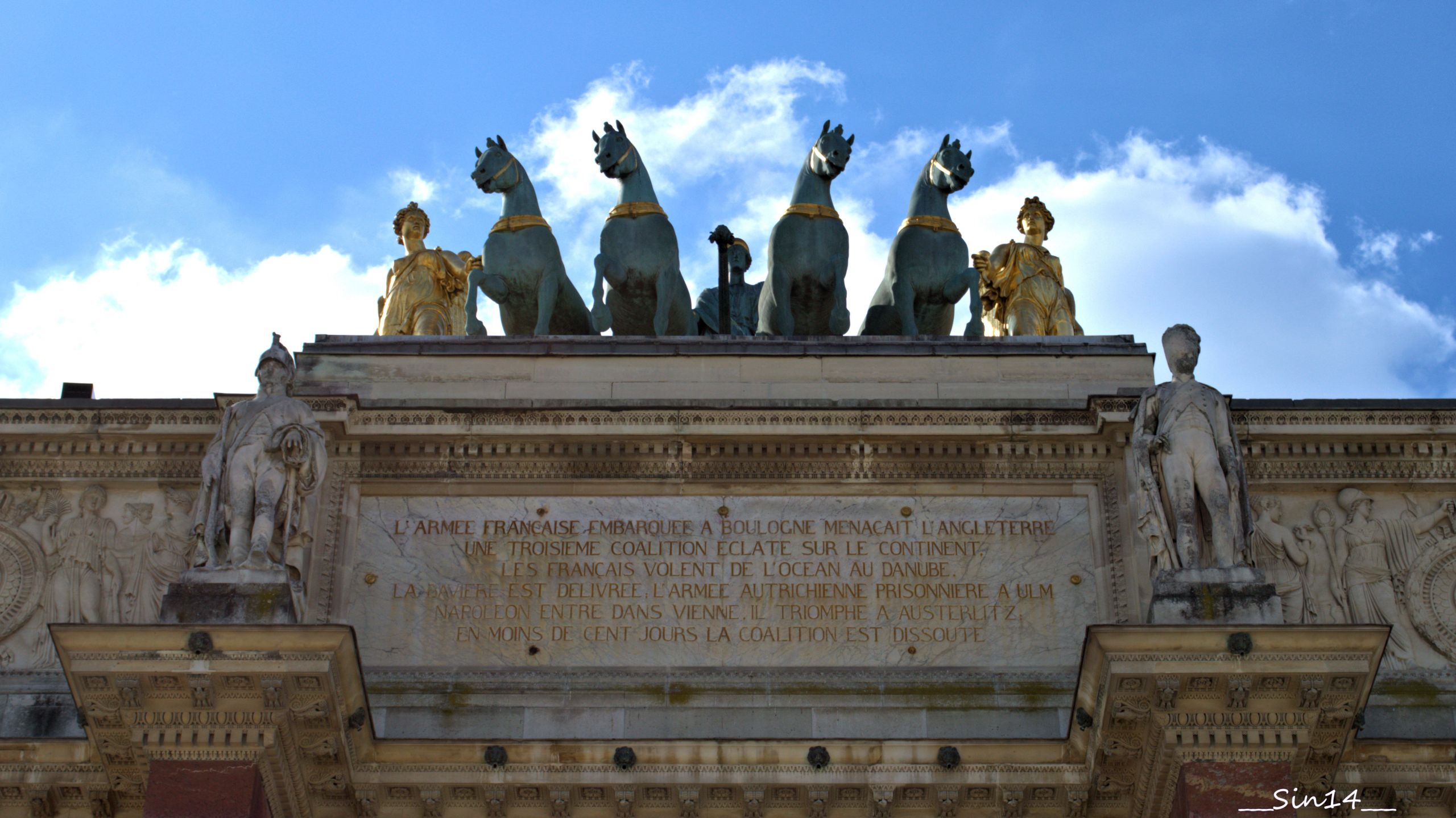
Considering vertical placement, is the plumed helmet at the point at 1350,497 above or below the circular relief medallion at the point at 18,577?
above

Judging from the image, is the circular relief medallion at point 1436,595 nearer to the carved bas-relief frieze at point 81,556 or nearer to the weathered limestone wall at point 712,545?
the weathered limestone wall at point 712,545

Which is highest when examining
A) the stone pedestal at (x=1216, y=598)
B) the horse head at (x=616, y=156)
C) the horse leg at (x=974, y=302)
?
the horse head at (x=616, y=156)

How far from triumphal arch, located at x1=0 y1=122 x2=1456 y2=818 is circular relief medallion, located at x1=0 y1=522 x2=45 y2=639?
1.1 inches

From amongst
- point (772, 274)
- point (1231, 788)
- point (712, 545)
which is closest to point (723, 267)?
point (772, 274)

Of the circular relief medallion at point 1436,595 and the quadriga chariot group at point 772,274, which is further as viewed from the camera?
the quadriga chariot group at point 772,274

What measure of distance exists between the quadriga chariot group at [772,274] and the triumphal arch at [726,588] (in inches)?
72.6

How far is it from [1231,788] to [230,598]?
783 cm

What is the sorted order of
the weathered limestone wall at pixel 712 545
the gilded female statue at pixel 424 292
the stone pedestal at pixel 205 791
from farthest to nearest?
the gilded female statue at pixel 424 292
the weathered limestone wall at pixel 712 545
the stone pedestal at pixel 205 791

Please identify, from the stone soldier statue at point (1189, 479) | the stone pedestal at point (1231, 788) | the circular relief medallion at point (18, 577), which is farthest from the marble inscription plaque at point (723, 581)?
the circular relief medallion at point (18, 577)

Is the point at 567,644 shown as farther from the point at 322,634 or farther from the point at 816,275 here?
the point at 816,275

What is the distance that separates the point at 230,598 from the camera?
749 inches

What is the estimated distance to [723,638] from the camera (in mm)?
20797

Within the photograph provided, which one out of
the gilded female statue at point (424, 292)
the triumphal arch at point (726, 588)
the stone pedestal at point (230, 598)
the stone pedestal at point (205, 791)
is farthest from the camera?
the gilded female statue at point (424, 292)

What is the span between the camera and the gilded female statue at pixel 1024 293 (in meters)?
25.5
